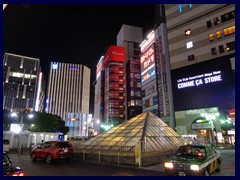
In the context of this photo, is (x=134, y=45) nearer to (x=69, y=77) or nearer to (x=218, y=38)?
(x=218, y=38)

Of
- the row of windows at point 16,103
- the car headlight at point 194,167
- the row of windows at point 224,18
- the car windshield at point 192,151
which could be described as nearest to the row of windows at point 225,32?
the row of windows at point 224,18

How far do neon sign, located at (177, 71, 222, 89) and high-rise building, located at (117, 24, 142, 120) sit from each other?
41.7 meters

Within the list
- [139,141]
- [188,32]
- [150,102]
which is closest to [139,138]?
[139,141]

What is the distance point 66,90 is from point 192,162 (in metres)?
186

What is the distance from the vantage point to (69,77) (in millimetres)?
190750

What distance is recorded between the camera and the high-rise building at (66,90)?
18120cm

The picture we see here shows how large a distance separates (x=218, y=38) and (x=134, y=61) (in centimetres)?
5025

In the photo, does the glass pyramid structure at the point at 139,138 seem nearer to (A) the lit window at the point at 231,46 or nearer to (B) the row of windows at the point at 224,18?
(A) the lit window at the point at 231,46

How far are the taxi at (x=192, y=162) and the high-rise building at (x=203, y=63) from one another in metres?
26.8

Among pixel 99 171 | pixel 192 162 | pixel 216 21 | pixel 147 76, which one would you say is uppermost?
pixel 216 21

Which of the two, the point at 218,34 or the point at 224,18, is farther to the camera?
the point at 218,34

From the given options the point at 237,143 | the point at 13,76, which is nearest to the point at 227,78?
the point at 237,143

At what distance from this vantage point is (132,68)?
290ft

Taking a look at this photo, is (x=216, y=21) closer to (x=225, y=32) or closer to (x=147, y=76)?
(x=225, y=32)
